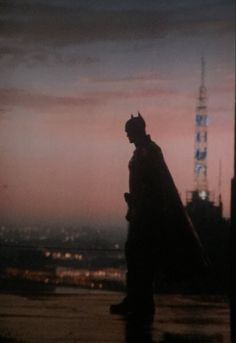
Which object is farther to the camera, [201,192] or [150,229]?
[201,192]

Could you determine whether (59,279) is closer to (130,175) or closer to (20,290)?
(20,290)

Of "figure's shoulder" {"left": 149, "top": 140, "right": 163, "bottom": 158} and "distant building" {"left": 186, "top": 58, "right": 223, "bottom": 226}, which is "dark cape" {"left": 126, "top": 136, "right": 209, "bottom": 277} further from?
"distant building" {"left": 186, "top": 58, "right": 223, "bottom": 226}

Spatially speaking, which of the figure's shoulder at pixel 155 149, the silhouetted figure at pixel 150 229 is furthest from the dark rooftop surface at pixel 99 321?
the figure's shoulder at pixel 155 149

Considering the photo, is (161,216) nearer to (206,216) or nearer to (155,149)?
(155,149)

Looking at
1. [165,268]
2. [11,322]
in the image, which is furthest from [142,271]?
[11,322]

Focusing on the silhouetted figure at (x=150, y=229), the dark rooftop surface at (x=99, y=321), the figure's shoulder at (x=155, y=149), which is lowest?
the dark rooftop surface at (x=99, y=321)

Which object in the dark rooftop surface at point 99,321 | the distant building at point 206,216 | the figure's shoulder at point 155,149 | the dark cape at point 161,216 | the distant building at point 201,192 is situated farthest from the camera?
the distant building at point 201,192

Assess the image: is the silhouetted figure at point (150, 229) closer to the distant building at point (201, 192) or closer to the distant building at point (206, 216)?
the distant building at point (206, 216)

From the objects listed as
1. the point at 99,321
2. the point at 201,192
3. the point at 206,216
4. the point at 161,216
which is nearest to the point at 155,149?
the point at 161,216
